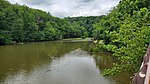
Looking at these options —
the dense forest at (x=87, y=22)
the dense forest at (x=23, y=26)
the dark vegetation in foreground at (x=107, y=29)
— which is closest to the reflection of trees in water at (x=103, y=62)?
the dark vegetation in foreground at (x=107, y=29)

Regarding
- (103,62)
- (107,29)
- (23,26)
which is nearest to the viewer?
(103,62)

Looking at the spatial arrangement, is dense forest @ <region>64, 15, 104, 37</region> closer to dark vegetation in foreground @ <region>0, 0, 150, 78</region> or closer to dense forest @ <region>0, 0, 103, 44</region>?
dark vegetation in foreground @ <region>0, 0, 150, 78</region>

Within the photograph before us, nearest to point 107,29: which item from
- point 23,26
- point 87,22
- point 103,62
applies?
point 103,62

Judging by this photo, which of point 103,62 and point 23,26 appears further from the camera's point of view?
point 23,26

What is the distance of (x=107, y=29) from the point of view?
38.8 metres

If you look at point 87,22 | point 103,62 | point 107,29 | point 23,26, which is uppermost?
point 87,22

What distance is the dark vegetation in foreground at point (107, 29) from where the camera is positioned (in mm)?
11062

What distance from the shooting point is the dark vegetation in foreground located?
11062 mm

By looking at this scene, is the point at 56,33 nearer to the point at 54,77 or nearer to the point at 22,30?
the point at 22,30

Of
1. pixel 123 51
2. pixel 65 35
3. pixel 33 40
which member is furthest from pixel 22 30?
pixel 123 51

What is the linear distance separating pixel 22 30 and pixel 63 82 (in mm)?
56631

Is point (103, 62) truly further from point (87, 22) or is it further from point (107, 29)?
point (87, 22)

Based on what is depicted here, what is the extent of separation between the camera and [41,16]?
309ft

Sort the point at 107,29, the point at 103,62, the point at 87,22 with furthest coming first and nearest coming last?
the point at 87,22 → the point at 107,29 → the point at 103,62
